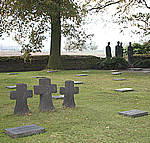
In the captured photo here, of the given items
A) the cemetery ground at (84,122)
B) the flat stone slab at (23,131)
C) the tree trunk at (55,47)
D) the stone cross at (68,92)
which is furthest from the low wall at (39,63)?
the flat stone slab at (23,131)

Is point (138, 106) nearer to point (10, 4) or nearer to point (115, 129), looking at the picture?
point (115, 129)

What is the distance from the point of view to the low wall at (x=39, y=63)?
19.0m

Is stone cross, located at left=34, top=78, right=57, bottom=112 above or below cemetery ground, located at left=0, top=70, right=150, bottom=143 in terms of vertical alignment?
above

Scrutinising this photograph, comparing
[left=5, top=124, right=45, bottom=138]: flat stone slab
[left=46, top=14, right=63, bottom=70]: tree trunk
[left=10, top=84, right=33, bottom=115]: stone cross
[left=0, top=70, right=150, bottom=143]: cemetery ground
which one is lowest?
[left=0, top=70, right=150, bottom=143]: cemetery ground

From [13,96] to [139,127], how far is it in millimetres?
2527

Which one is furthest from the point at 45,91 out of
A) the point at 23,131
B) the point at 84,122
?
the point at 23,131

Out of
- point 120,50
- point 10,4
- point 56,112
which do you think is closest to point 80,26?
point 10,4

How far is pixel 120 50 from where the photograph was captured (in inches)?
914

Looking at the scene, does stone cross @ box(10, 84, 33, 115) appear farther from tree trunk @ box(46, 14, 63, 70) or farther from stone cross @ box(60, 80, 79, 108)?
tree trunk @ box(46, 14, 63, 70)

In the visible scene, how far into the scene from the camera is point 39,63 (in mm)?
20156

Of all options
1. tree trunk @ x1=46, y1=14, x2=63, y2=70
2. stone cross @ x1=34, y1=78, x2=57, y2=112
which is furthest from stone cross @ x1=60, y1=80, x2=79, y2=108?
tree trunk @ x1=46, y1=14, x2=63, y2=70

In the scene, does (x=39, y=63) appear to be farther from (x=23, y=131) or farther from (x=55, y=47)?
(x=23, y=131)

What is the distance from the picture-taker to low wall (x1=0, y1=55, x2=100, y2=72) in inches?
747

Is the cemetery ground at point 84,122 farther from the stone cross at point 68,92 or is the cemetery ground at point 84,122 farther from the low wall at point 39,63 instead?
the low wall at point 39,63
